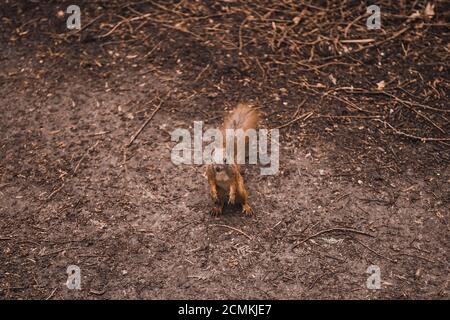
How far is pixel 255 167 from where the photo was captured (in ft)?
11.7

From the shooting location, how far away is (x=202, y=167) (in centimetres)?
362

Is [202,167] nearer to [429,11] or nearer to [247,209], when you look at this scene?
[247,209]

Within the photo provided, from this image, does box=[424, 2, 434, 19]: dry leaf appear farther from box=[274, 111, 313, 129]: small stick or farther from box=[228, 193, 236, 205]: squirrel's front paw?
box=[228, 193, 236, 205]: squirrel's front paw

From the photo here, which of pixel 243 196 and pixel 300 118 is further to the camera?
pixel 300 118

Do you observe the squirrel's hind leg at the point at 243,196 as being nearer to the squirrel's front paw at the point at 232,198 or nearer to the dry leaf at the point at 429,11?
the squirrel's front paw at the point at 232,198

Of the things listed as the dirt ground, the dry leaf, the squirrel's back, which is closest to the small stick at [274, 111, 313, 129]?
the dirt ground

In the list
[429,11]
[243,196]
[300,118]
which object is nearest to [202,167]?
[243,196]


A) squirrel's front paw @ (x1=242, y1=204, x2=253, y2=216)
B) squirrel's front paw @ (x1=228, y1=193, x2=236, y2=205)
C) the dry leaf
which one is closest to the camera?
squirrel's front paw @ (x1=228, y1=193, x2=236, y2=205)

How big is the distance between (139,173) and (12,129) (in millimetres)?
1178

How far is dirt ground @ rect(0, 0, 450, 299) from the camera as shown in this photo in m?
3.00

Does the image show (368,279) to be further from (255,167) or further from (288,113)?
(288,113)

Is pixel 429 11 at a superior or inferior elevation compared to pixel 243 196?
superior
